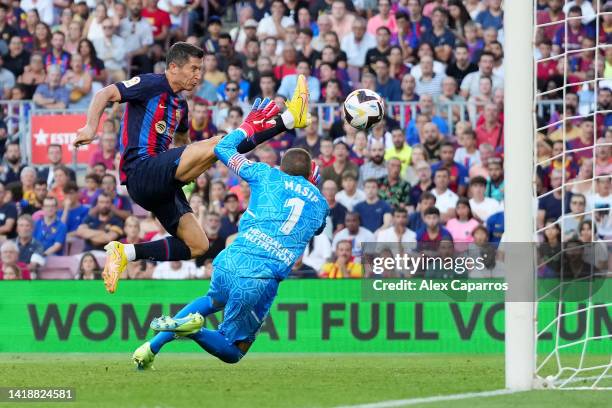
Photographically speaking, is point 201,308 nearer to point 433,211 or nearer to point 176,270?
point 176,270

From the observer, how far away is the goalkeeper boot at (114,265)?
1099cm

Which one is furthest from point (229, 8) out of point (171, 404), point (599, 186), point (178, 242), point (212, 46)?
point (171, 404)

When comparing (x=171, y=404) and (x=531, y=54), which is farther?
(x=531, y=54)

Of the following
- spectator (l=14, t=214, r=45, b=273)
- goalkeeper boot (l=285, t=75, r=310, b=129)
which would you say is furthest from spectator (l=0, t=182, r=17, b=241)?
goalkeeper boot (l=285, t=75, r=310, b=129)

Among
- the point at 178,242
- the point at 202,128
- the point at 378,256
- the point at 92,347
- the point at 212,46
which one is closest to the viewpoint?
the point at 178,242

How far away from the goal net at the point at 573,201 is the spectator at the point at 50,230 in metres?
6.39

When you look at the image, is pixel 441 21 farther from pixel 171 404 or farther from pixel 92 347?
pixel 171 404

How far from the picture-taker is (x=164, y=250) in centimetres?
1148

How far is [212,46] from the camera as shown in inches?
784

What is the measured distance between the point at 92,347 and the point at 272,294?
5229mm

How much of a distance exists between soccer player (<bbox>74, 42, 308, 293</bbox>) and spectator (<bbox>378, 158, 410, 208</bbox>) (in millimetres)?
6205

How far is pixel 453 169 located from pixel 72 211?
5.28m

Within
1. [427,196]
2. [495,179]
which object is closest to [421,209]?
[427,196]

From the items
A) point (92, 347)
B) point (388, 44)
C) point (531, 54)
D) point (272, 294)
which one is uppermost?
point (388, 44)
